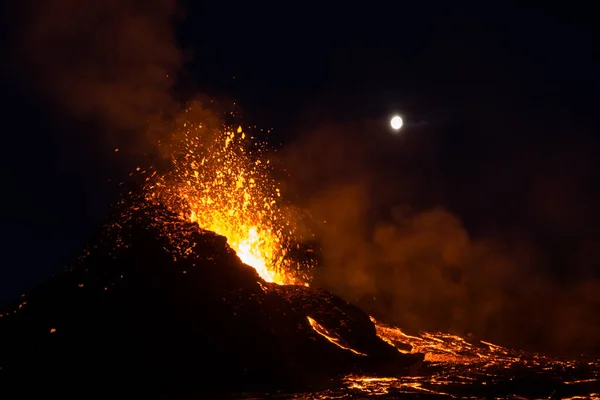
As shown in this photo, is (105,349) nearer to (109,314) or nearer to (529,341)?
(109,314)

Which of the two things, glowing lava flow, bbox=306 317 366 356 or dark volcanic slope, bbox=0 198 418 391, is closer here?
dark volcanic slope, bbox=0 198 418 391

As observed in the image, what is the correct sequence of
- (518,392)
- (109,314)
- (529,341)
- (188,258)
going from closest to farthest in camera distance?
1. (518,392)
2. (109,314)
3. (188,258)
4. (529,341)

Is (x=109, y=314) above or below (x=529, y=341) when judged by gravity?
below

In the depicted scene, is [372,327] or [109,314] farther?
[372,327]

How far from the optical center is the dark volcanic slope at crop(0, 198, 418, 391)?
36.9m

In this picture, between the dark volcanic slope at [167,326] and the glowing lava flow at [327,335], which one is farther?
the glowing lava flow at [327,335]

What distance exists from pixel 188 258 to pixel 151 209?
7683 mm

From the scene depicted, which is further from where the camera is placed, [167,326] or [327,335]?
[327,335]

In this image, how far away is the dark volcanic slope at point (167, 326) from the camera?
1452 inches

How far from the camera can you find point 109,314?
1582 inches

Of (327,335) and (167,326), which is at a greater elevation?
(327,335)

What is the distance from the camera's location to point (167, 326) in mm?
39531

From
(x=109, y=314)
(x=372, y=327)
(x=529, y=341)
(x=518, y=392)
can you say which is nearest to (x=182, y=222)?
(x=109, y=314)

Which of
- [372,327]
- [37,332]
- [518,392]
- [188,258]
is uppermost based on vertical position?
[188,258]
